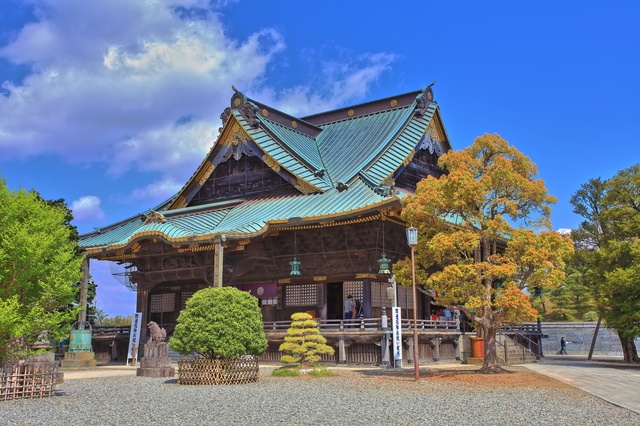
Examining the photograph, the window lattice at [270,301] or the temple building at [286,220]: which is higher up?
the temple building at [286,220]

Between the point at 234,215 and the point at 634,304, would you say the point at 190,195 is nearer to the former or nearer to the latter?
the point at 234,215

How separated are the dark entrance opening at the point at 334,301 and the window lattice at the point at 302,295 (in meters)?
0.74

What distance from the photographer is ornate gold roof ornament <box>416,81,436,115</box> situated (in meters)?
30.4

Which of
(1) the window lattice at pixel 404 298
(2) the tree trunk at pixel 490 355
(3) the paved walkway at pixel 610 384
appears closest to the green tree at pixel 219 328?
(2) the tree trunk at pixel 490 355

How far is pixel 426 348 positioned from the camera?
23.6 meters

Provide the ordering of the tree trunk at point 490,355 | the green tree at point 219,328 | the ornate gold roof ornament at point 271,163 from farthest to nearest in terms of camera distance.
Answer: the ornate gold roof ornament at point 271,163 < the tree trunk at point 490,355 < the green tree at point 219,328

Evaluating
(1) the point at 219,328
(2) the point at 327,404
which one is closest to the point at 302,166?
(1) the point at 219,328

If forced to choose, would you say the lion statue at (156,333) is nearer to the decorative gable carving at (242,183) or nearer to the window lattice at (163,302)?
the decorative gable carving at (242,183)

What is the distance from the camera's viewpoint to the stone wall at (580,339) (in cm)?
4109

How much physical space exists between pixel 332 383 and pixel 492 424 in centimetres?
707

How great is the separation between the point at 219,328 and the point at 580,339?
35328 mm

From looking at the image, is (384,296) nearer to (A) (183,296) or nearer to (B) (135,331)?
(A) (183,296)

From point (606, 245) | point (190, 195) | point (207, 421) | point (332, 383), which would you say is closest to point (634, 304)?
point (606, 245)

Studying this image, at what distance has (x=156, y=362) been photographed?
1861 cm
